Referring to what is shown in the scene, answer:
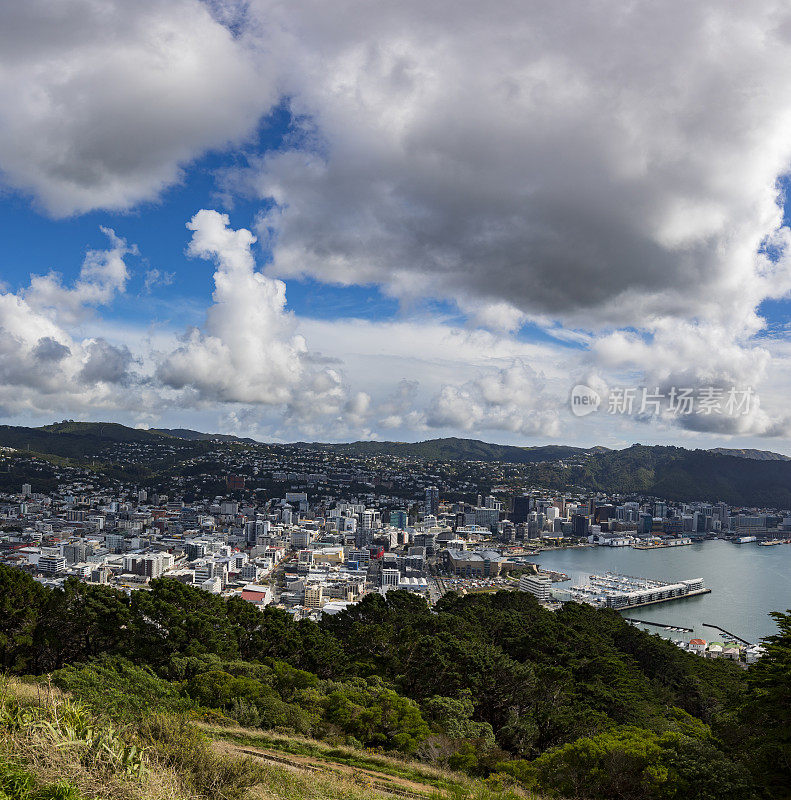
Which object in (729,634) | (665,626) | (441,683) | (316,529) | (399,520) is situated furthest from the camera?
(399,520)

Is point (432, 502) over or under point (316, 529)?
over

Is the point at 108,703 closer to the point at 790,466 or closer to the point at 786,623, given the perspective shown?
the point at 786,623

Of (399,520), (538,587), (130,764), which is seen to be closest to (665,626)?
(538,587)

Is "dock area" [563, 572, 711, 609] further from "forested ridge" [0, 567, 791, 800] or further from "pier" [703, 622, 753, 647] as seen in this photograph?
"forested ridge" [0, 567, 791, 800]

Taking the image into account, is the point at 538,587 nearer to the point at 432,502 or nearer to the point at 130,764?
the point at 130,764

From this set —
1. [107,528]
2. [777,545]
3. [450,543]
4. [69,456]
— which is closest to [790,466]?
[777,545]

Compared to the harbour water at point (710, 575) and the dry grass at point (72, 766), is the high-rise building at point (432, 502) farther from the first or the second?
the dry grass at point (72, 766)

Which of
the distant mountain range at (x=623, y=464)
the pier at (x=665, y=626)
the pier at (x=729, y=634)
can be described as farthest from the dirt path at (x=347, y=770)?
the distant mountain range at (x=623, y=464)
